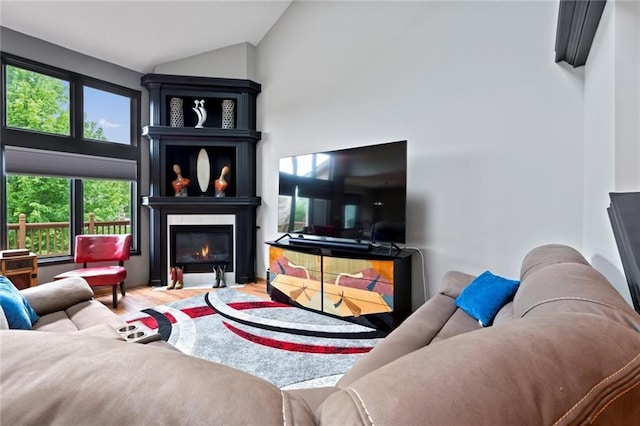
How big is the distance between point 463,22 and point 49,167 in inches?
187

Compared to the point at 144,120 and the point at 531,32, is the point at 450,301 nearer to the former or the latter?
the point at 531,32

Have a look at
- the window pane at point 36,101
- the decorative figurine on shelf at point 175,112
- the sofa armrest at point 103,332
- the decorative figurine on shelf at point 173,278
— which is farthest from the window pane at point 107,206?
the sofa armrest at point 103,332

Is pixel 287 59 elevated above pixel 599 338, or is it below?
above

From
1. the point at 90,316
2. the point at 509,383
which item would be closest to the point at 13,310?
the point at 90,316

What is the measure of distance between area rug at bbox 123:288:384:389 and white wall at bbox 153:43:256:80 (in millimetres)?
3202

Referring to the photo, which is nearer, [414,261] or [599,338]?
[599,338]

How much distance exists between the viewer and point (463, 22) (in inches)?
110

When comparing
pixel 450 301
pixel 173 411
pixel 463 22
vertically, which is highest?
pixel 463 22

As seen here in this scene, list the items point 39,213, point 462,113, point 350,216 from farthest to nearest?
point 39,213 < point 350,216 < point 462,113

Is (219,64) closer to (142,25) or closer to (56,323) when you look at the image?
(142,25)

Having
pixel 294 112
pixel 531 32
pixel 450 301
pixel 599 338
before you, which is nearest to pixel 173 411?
pixel 599 338

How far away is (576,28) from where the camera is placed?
1792 mm

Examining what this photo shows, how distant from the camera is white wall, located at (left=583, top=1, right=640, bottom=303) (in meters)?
1.40

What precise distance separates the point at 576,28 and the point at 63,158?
5.04m
